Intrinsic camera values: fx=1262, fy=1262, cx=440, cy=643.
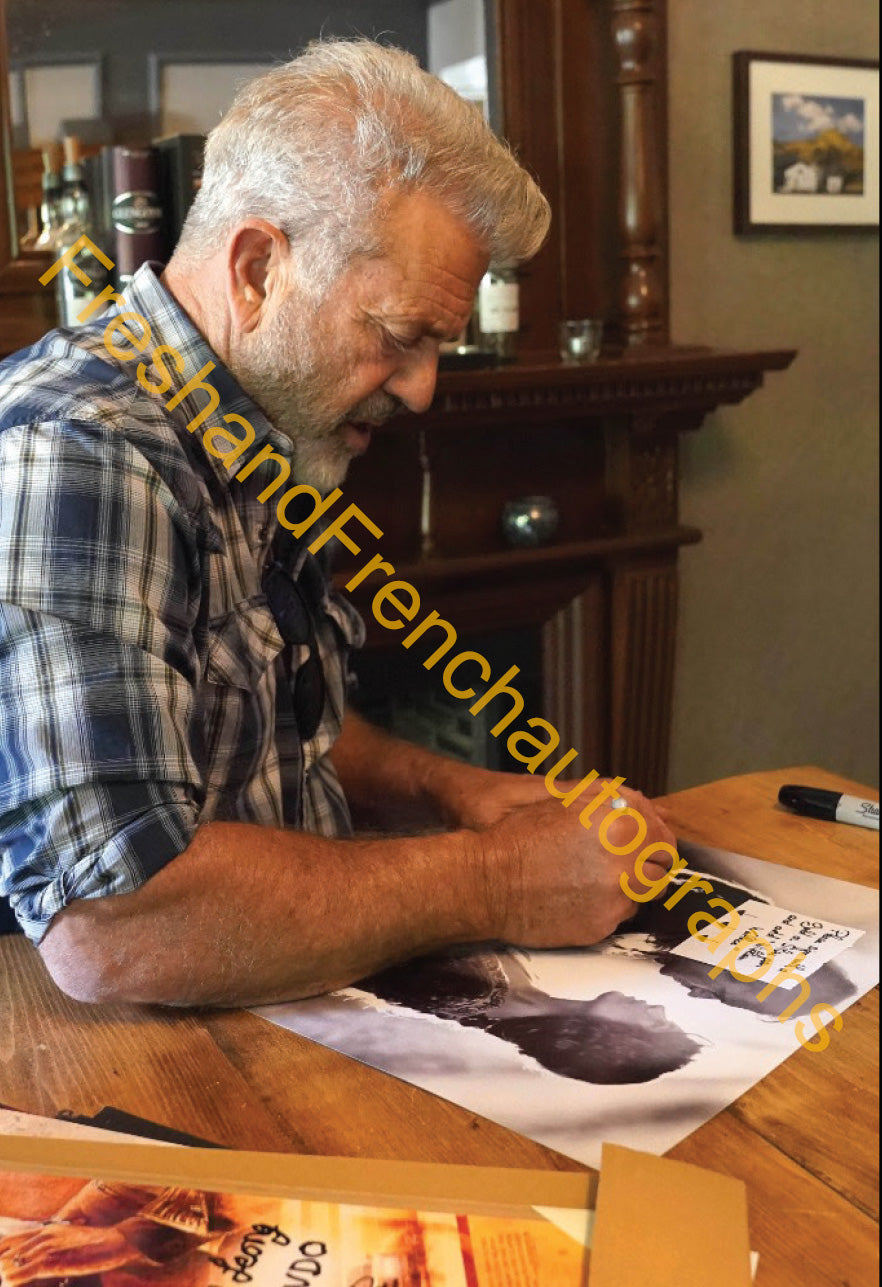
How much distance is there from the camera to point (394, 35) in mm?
1905

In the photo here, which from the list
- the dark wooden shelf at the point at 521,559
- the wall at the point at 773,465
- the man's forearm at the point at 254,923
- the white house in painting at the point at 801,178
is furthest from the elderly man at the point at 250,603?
the white house in painting at the point at 801,178

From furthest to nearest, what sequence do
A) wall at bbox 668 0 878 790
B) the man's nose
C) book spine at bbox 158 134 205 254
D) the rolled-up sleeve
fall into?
wall at bbox 668 0 878 790, book spine at bbox 158 134 205 254, the man's nose, the rolled-up sleeve

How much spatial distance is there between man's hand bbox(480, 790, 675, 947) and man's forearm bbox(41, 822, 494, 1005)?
23 millimetres

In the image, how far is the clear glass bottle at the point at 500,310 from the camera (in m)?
1.95

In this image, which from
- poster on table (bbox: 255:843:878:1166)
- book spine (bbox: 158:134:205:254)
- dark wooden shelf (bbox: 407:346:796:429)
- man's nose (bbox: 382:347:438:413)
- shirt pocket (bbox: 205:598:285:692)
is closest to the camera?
poster on table (bbox: 255:843:878:1166)

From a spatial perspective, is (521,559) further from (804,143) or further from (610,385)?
(804,143)

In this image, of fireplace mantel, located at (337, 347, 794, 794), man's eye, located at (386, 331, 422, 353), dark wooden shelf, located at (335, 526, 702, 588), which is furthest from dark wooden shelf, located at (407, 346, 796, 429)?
man's eye, located at (386, 331, 422, 353)

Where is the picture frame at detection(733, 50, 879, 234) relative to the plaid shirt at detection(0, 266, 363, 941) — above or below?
above

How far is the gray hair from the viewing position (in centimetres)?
98

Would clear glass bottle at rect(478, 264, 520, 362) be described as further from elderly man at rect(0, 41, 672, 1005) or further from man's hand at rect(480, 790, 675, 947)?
man's hand at rect(480, 790, 675, 947)

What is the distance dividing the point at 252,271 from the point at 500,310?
0.98 meters

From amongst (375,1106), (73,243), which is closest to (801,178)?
(73,243)

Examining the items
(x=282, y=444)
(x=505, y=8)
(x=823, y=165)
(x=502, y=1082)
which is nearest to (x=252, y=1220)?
(x=502, y=1082)

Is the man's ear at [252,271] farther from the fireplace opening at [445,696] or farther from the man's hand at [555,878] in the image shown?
the fireplace opening at [445,696]
